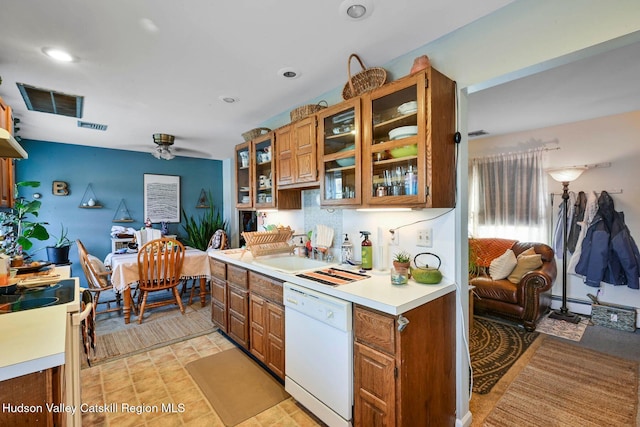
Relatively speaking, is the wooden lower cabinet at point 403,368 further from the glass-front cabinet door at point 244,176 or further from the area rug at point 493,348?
the glass-front cabinet door at point 244,176

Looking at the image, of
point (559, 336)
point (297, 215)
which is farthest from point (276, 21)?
point (559, 336)

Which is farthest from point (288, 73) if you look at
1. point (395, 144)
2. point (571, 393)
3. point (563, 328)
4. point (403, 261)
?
point (563, 328)

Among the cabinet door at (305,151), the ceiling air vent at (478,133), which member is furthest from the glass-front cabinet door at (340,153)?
the ceiling air vent at (478,133)

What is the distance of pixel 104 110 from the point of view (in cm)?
303

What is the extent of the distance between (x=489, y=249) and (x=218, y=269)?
11.7 ft

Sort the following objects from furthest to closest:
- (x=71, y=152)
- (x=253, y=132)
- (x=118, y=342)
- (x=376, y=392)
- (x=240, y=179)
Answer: (x=71, y=152), (x=240, y=179), (x=253, y=132), (x=118, y=342), (x=376, y=392)

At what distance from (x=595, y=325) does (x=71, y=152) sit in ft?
24.7

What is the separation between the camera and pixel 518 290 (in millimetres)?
3229

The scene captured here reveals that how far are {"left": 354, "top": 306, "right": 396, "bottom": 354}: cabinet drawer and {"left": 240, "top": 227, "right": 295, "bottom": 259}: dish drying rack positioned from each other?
1.34 m

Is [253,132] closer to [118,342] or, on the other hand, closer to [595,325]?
[118,342]

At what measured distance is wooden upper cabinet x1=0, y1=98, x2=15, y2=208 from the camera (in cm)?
194

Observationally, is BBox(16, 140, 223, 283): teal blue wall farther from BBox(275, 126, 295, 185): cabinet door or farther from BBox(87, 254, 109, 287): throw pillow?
BBox(275, 126, 295, 185): cabinet door

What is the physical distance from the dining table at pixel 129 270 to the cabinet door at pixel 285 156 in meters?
1.93

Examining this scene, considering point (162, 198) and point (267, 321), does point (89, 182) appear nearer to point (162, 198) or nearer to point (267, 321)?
point (162, 198)
